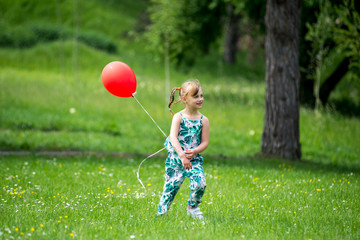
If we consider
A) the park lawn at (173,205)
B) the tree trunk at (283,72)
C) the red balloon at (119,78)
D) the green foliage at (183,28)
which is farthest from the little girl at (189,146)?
the green foliage at (183,28)

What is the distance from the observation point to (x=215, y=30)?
20.5 metres

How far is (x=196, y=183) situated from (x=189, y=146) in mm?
477

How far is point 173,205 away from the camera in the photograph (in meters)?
6.23

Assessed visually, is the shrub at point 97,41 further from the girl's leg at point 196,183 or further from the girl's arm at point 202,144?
the girl's leg at point 196,183

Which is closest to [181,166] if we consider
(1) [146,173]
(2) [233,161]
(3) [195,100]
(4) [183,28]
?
(3) [195,100]

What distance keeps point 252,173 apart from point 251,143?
5766mm

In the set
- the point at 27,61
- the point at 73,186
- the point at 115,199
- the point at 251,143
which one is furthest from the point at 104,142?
the point at 27,61

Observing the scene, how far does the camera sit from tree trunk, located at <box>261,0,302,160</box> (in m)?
10.2

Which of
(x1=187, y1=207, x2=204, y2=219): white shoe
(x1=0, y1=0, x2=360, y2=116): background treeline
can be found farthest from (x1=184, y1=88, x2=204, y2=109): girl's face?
(x1=0, y1=0, x2=360, y2=116): background treeline

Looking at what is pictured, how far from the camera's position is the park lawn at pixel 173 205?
16.2 ft

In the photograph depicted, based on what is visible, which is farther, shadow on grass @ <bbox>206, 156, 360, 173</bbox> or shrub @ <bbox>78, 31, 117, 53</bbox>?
shrub @ <bbox>78, 31, 117, 53</bbox>

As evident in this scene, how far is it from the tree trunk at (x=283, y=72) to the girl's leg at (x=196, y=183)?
528cm

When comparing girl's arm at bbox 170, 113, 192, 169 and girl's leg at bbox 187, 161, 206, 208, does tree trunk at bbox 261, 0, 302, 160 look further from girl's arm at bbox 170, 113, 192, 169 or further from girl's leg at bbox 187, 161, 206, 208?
girl's arm at bbox 170, 113, 192, 169

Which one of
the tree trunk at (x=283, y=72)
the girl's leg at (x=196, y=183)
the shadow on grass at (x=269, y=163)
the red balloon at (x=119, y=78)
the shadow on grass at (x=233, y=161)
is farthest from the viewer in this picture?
the tree trunk at (x=283, y=72)
